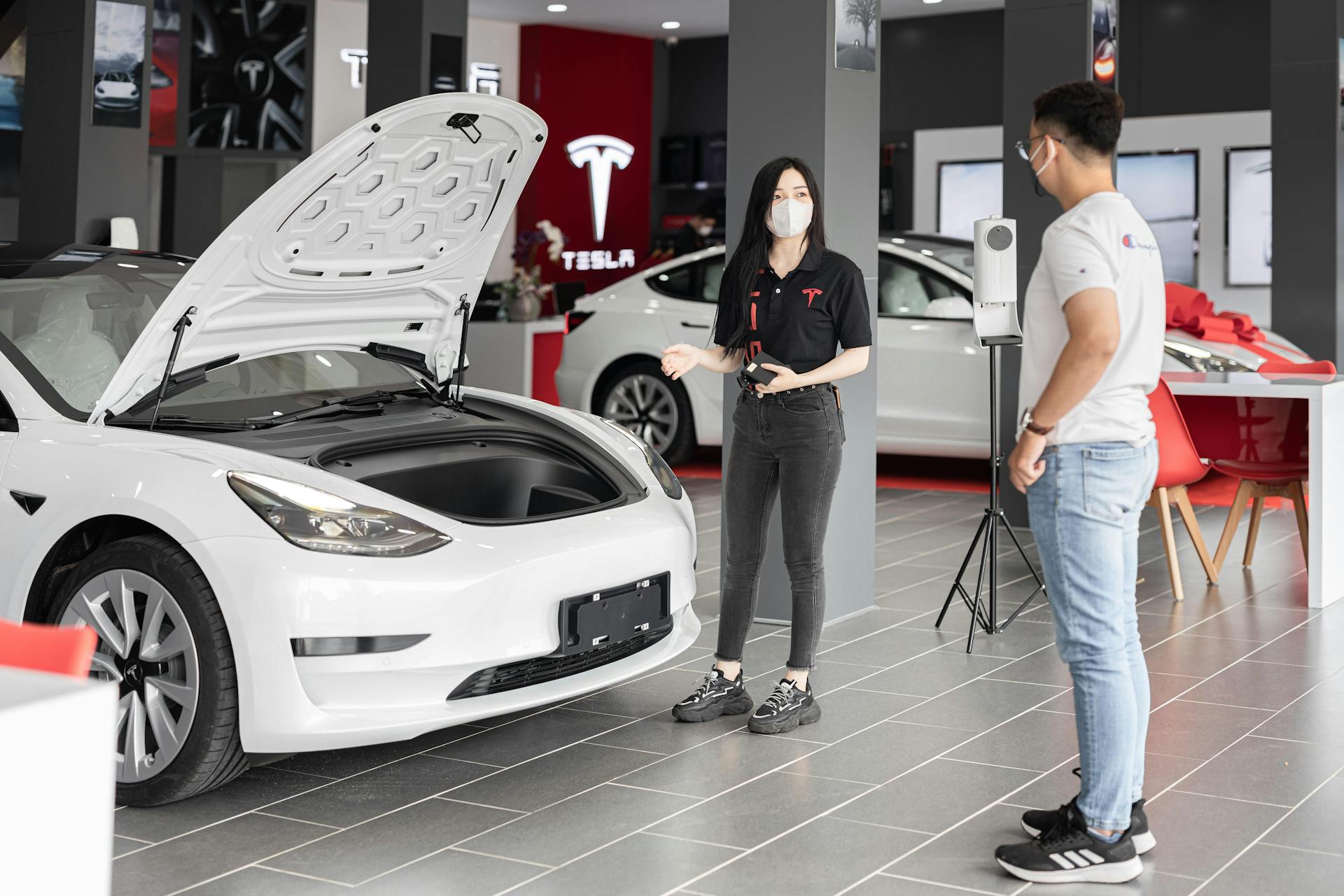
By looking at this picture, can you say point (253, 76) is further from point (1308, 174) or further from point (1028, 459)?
point (1028, 459)

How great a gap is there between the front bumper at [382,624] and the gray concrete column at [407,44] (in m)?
5.99

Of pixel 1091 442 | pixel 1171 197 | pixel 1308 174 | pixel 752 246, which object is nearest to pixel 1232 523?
pixel 752 246

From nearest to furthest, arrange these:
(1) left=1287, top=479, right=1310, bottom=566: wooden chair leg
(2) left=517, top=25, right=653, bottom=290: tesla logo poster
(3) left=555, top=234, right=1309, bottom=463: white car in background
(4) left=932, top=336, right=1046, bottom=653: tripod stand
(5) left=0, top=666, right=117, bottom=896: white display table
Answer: (5) left=0, top=666, right=117, bottom=896: white display table, (4) left=932, top=336, right=1046, bottom=653: tripod stand, (1) left=1287, top=479, right=1310, bottom=566: wooden chair leg, (3) left=555, top=234, right=1309, bottom=463: white car in background, (2) left=517, top=25, right=653, bottom=290: tesla logo poster

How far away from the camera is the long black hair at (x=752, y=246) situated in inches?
166

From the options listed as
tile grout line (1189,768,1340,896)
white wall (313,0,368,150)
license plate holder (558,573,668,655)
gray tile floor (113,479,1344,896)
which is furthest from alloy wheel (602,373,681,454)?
white wall (313,0,368,150)

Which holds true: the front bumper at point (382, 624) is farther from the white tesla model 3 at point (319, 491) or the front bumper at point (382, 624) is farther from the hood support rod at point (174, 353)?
the hood support rod at point (174, 353)

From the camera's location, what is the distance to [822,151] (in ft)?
18.4

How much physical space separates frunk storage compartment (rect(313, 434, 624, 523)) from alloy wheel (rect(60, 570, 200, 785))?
67 centimetres

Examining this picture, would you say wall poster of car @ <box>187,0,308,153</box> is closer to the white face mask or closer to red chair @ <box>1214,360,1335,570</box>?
red chair @ <box>1214,360,1335,570</box>

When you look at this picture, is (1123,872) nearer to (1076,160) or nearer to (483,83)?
(1076,160)

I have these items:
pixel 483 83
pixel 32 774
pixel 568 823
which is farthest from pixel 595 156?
pixel 32 774

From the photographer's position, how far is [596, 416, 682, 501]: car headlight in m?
4.34

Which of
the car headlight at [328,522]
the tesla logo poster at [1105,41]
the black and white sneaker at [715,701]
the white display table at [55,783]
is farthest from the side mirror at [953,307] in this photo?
the white display table at [55,783]

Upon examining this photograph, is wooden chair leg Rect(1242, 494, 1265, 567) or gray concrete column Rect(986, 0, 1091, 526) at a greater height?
gray concrete column Rect(986, 0, 1091, 526)
